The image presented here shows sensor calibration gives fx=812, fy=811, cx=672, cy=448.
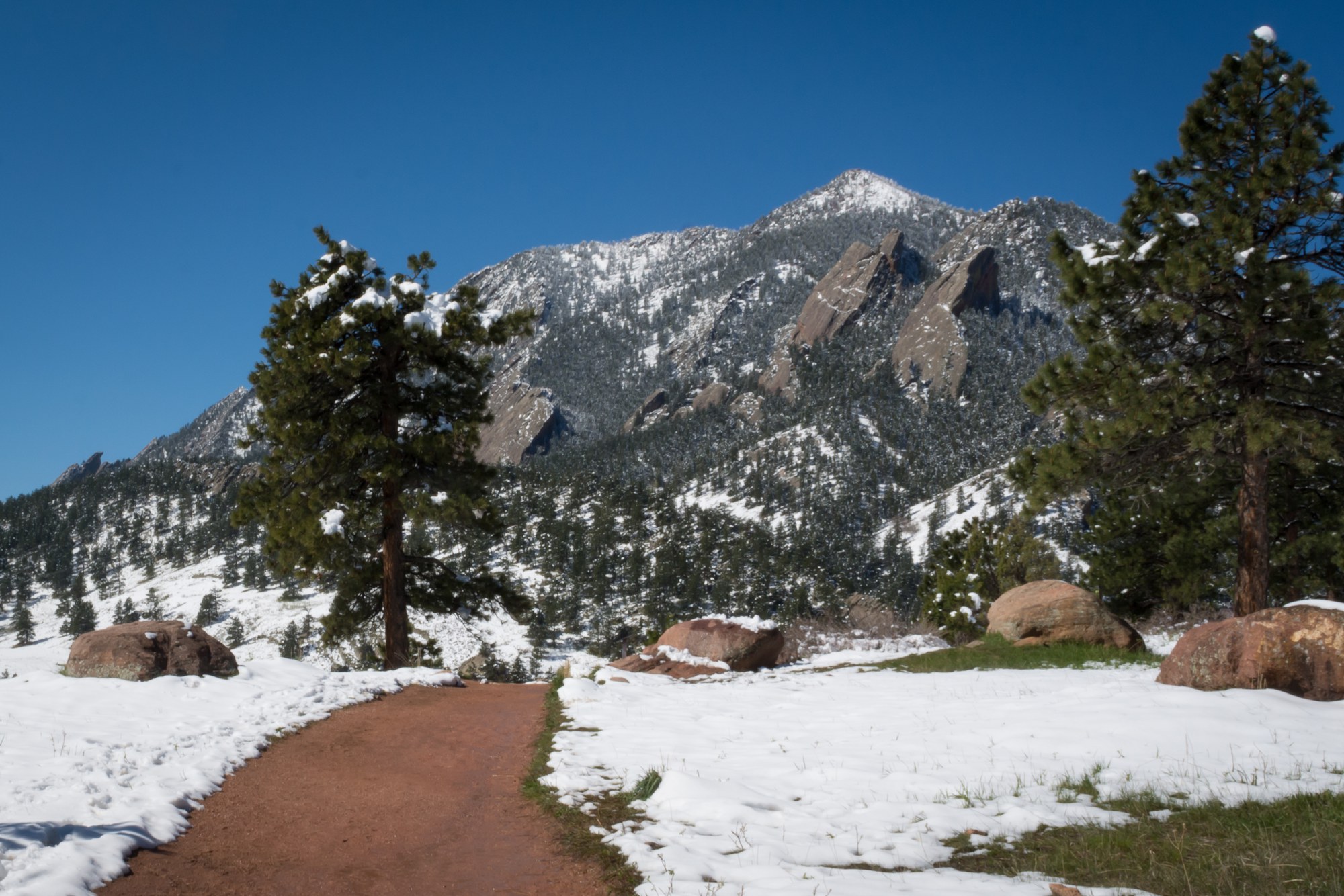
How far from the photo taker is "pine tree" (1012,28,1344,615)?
12227 mm

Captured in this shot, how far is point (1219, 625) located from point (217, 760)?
10.6 metres

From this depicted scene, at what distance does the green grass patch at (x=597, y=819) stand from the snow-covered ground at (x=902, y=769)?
12cm

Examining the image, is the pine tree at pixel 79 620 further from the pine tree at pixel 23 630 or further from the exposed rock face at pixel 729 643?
the exposed rock face at pixel 729 643

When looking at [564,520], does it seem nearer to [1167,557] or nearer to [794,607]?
[794,607]

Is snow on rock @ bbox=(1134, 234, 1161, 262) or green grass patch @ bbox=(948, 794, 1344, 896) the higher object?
snow on rock @ bbox=(1134, 234, 1161, 262)

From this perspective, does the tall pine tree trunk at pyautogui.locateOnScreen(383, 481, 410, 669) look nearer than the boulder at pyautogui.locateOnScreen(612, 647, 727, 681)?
No

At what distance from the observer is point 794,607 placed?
74062 mm

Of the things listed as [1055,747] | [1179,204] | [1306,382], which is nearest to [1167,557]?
[1306,382]

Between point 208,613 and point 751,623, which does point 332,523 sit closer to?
point 751,623

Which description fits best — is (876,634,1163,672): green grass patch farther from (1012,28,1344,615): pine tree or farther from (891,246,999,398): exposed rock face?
(891,246,999,398): exposed rock face

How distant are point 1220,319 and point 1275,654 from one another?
6.41 meters

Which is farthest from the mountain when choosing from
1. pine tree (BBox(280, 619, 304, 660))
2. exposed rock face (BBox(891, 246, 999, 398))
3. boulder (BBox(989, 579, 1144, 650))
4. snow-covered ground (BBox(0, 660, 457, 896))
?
snow-covered ground (BBox(0, 660, 457, 896))

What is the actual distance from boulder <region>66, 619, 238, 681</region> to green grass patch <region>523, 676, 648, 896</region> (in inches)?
231

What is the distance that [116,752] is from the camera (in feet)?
23.4
